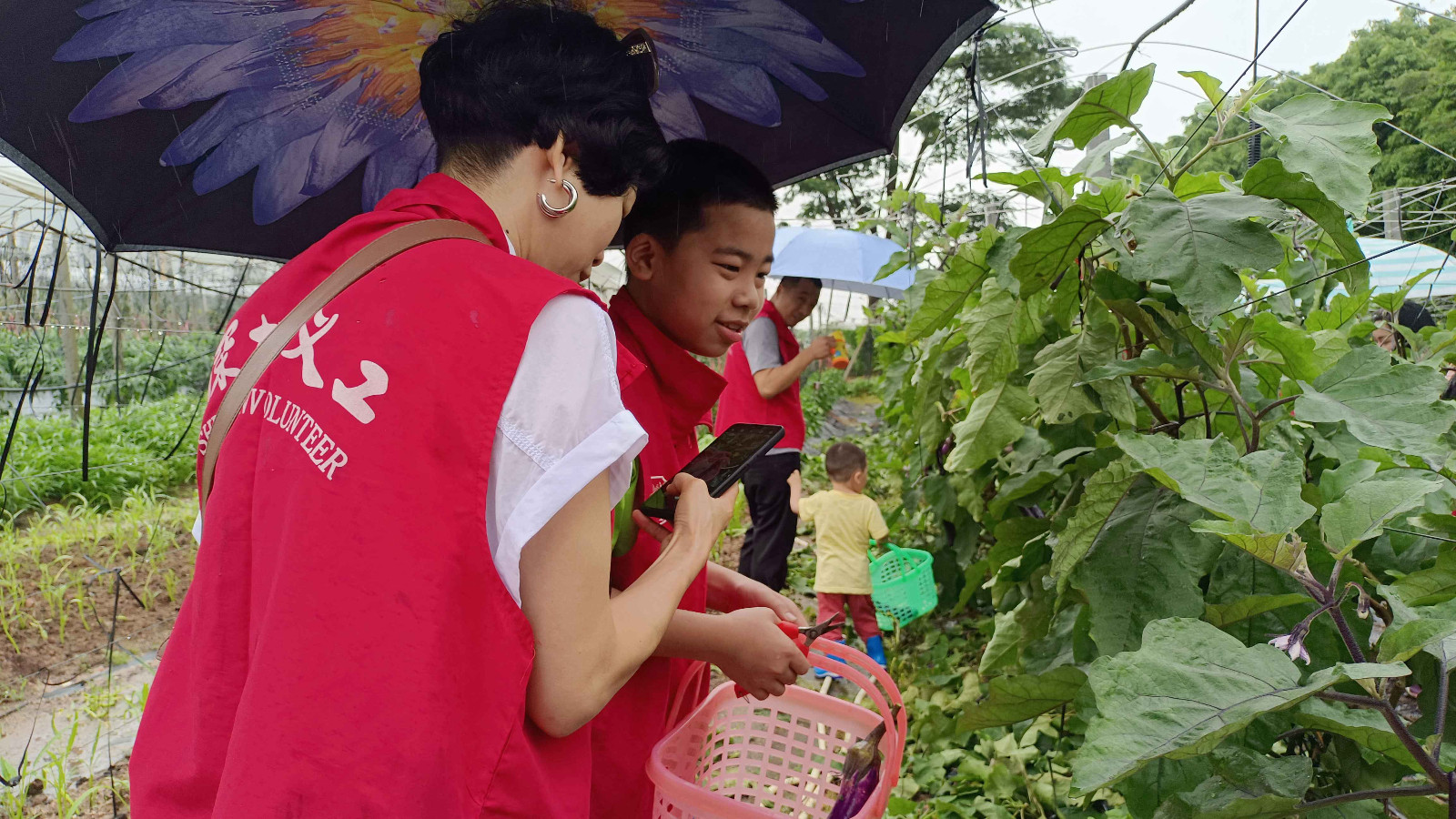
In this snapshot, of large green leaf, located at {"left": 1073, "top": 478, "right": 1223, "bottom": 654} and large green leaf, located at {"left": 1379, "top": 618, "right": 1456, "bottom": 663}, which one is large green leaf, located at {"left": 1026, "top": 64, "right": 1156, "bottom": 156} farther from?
large green leaf, located at {"left": 1379, "top": 618, "right": 1456, "bottom": 663}

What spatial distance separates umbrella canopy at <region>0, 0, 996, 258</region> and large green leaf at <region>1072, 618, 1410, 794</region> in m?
0.95

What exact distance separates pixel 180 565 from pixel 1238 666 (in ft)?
18.1

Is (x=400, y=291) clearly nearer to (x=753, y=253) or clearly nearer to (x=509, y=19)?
(x=509, y=19)

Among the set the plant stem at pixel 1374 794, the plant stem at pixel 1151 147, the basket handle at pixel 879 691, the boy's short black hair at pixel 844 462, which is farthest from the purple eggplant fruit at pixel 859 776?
the boy's short black hair at pixel 844 462

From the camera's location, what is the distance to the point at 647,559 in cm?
128

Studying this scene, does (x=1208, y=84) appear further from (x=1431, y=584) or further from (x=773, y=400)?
(x=773, y=400)

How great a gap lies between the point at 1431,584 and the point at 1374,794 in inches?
11.4

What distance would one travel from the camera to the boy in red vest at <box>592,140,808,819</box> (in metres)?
1.25

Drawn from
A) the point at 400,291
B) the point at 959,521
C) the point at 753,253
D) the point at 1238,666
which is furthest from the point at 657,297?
the point at 959,521

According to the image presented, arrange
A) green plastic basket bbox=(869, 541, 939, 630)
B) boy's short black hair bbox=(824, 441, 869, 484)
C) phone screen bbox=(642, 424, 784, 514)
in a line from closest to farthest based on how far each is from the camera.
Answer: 1. phone screen bbox=(642, 424, 784, 514)
2. green plastic basket bbox=(869, 541, 939, 630)
3. boy's short black hair bbox=(824, 441, 869, 484)

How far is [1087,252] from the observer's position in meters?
1.57

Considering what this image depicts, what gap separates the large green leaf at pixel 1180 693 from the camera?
833mm

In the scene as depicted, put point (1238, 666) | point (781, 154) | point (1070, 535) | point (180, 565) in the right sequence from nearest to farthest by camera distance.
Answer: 1. point (1238, 666)
2. point (1070, 535)
3. point (781, 154)
4. point (180, 565)

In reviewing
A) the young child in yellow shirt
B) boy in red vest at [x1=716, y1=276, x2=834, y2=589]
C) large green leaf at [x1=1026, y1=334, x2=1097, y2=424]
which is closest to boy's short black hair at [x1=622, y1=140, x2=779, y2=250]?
large green leaf at [x1=1026, y1=334, x2=1097, y2=424]
